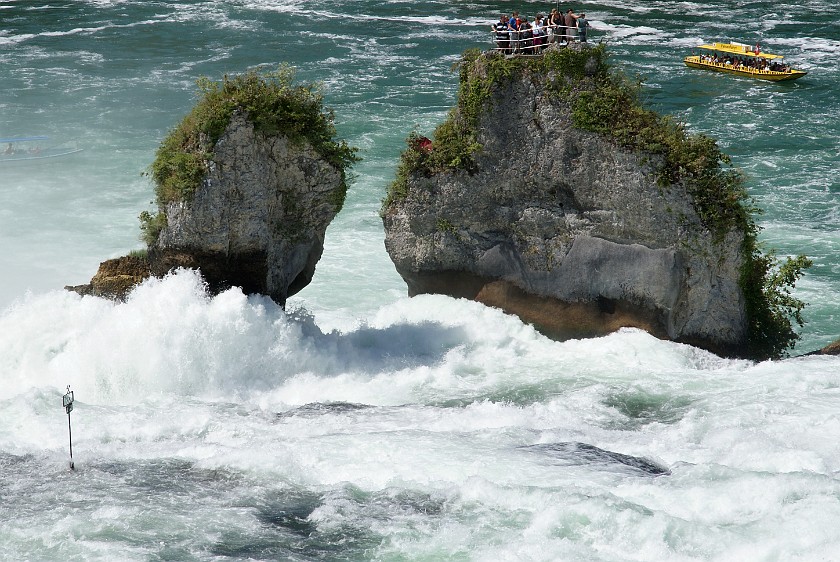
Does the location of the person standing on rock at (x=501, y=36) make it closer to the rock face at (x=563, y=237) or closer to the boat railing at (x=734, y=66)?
the rock face at (x=563, y=237)

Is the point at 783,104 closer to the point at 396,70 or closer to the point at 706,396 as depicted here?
the point at 396,70

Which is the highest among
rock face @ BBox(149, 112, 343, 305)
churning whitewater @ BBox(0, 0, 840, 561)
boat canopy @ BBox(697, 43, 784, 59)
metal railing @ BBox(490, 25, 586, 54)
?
metal railing @ BBox(490, 25, 586, 54)

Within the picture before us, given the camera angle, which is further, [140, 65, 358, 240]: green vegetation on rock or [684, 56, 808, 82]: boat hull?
[684, 56, 808, 82]: boat hull

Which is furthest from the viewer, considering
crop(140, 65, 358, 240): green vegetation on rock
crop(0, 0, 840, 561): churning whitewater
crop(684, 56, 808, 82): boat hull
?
crop(684, 56, 808, 82): boat hull

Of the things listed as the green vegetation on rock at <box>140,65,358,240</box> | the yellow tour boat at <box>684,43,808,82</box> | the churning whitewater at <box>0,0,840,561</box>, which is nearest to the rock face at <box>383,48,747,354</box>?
the churning whitewater at <box>0,0,840,561</box>

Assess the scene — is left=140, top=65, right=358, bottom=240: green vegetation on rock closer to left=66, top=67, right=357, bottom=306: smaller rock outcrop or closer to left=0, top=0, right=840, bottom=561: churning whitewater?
left=66, top=67, right=357, bottom=306: smaller rock outcrop

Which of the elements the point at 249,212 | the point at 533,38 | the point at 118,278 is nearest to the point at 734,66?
the point at 533,38

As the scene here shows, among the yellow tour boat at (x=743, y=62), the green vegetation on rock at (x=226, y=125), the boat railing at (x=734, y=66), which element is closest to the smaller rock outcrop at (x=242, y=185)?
the green vegetation on rock at (x=226, y=125)

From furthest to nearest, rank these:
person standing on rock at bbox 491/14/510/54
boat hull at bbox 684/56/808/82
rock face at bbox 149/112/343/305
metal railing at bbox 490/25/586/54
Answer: boat hull at bbox 684/56/808/82
person standing on rock at bbox 491/14/510/54
metal railing at bbox 490/25/586/54
rock face at bbox 149/112/343/305
